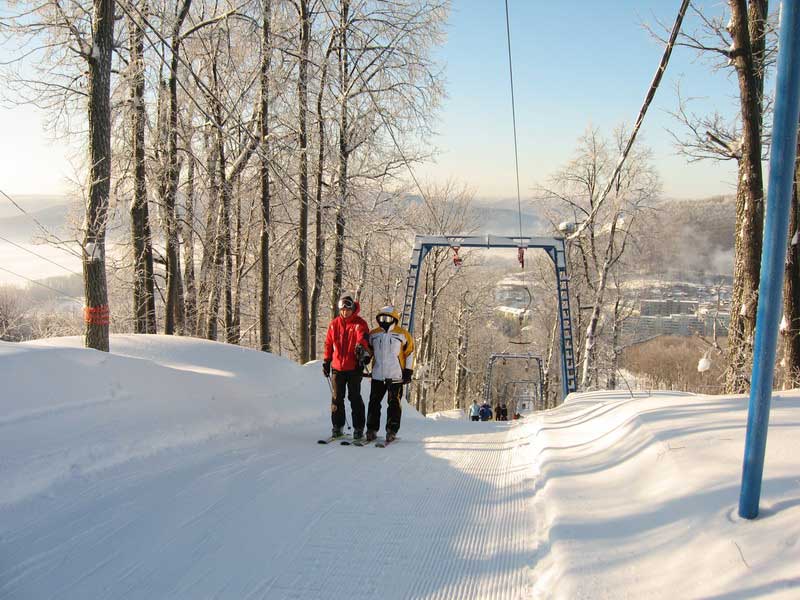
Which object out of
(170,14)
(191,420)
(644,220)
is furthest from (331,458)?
(644,220)

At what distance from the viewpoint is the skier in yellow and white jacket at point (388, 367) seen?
798 cm

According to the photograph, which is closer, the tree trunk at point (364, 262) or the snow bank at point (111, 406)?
the snow bank at point (111, 406)

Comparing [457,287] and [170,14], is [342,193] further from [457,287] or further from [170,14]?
[457,287]

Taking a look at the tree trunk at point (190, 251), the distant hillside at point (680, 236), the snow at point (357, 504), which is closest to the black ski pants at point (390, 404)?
the snow at point (357, 504)

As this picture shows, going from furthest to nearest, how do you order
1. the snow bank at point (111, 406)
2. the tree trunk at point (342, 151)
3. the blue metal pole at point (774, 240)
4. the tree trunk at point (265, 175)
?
the tree trunk at point (342, 151), the tree trunk at point (265, 175), the snow bank at point (111, 406), the blue metal pole at point (774, 240)

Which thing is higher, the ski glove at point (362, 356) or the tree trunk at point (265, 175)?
the tree trunk at point (265, 175)

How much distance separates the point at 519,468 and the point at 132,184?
46.3ft

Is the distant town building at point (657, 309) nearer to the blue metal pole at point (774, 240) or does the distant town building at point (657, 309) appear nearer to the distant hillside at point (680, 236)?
the distant hillside at point (680, 236)

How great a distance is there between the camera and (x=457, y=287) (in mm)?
41750

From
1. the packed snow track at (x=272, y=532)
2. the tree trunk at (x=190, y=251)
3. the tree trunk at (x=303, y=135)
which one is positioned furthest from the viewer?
the tree trunk at (x=190, y=251)

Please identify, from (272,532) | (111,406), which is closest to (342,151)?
(111,406)

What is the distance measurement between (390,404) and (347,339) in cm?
118

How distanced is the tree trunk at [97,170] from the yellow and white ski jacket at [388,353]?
369 cm

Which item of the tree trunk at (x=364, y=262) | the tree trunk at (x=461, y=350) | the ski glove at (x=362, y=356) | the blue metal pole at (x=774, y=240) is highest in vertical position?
the tree trunk at (x=364, y=262)
